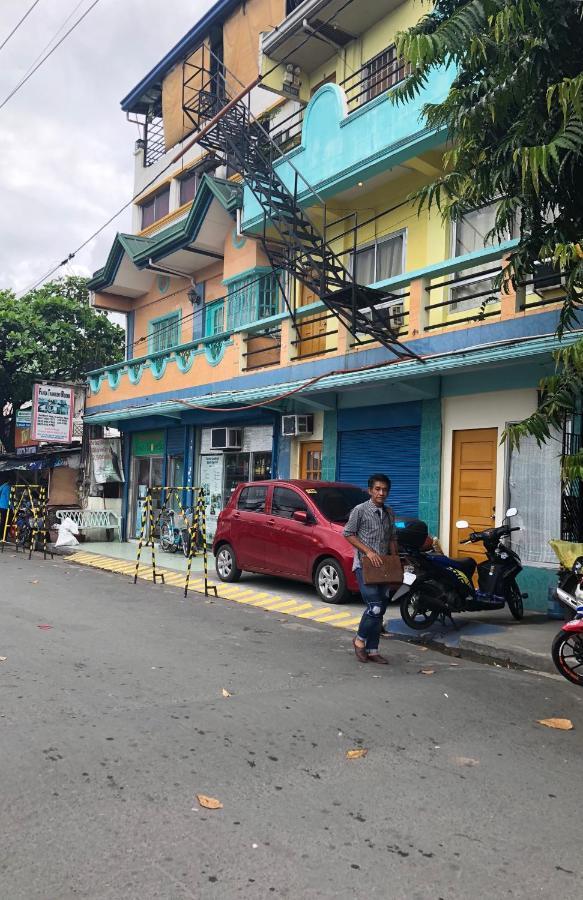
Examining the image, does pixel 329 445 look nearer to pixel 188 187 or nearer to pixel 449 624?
pixel 449 624

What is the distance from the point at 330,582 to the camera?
10.7 metres

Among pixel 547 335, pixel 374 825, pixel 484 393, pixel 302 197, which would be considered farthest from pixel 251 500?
pixel 374 825

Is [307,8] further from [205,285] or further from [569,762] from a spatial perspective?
[569,762]

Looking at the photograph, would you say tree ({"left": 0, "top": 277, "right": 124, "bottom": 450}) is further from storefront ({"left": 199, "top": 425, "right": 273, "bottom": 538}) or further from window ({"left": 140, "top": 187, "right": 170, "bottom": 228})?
storefront ({"left": 199, "top": 425, "right": 273, "bottom": 538})

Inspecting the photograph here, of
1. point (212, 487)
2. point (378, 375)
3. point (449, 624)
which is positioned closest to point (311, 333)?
point (378, 375)

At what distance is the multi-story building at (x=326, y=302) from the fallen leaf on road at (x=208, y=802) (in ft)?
20.6

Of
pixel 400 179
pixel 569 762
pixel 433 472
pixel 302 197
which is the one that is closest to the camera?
pixel 569 762

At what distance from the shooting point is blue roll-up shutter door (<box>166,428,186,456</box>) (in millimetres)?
19625

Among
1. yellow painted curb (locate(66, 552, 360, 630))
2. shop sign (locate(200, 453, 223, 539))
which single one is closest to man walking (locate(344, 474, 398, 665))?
yellow painted curb (locate(66, 552, 360, 630))

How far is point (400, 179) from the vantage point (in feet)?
44.3

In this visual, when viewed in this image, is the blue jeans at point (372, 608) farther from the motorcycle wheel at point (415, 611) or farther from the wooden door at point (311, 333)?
the wooden door at point (311, 333)

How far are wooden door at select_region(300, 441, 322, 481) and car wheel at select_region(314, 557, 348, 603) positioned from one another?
433 centimetres

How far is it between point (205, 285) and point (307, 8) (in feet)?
24.7

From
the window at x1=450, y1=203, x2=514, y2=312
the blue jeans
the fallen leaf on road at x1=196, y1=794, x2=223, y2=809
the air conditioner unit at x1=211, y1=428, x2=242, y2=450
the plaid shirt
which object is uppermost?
the window at x1=450, y1=203, x2=514, y2=312
